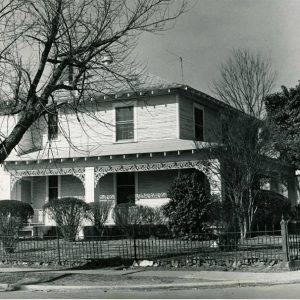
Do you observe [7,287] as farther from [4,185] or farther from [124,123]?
[4,185]

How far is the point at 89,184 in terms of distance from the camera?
2336 centimetres

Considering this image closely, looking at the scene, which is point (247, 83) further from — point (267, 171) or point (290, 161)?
point (267, 171)

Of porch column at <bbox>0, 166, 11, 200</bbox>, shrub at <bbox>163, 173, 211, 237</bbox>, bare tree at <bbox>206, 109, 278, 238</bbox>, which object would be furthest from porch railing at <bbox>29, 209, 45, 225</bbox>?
bare tree at <bbox>206, 109, 278, 238</bbox>

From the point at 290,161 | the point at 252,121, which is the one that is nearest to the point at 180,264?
the point at 252,121

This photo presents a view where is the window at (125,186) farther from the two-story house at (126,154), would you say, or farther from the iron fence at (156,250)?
the iron fence at (156,250)

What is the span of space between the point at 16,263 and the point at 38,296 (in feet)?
18.9

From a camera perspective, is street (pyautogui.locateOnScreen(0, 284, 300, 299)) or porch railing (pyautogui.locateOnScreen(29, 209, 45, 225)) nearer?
street (pyautogui.locateOnScreen(0, 284, 300, 299))

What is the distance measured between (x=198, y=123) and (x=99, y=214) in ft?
22.1

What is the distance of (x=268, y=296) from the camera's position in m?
9.48

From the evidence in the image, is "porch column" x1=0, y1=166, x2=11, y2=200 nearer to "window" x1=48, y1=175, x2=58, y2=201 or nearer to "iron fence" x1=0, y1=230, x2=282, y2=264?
"window" x1=48, y1=175, x2=58, y2=201

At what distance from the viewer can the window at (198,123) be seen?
82.6 ft

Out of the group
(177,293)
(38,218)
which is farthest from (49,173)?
(177,293)

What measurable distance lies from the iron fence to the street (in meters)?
3.31

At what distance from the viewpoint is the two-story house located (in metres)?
22.8
